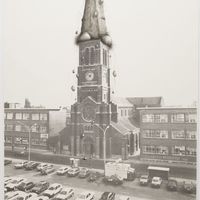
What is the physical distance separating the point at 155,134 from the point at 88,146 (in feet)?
1.40

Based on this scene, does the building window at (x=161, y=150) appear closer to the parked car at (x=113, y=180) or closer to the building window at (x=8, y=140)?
the parked car at (x=113, y=180)

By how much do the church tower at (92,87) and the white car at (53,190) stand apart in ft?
0.75

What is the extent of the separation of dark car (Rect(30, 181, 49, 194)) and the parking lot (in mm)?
26

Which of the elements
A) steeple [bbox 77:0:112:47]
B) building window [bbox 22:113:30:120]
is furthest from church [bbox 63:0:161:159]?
building window [bbox 22:113:30:120]

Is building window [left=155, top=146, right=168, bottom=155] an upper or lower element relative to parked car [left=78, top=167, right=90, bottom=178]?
upper

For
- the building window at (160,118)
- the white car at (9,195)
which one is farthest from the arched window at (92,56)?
the white car at (9,195)

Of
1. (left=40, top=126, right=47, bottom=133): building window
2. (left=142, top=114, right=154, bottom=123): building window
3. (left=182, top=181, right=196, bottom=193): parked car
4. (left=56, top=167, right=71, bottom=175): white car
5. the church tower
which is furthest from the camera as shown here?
(left=40, top=126, right=47, bottom=133): building window

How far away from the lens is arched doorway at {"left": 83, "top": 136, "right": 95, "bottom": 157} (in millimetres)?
1943

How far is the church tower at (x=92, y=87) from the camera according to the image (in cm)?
190

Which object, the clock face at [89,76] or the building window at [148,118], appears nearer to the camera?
the building window at [148,118]

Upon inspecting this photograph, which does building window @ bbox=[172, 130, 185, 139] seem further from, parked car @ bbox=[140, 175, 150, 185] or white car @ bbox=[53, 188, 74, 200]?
white car @ bbox=[53, 188, 74, 200]

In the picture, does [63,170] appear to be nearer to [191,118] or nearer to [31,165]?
[31,165]

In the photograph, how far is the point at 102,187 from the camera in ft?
6.15

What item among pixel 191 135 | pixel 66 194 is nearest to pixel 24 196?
pixel 66 194
